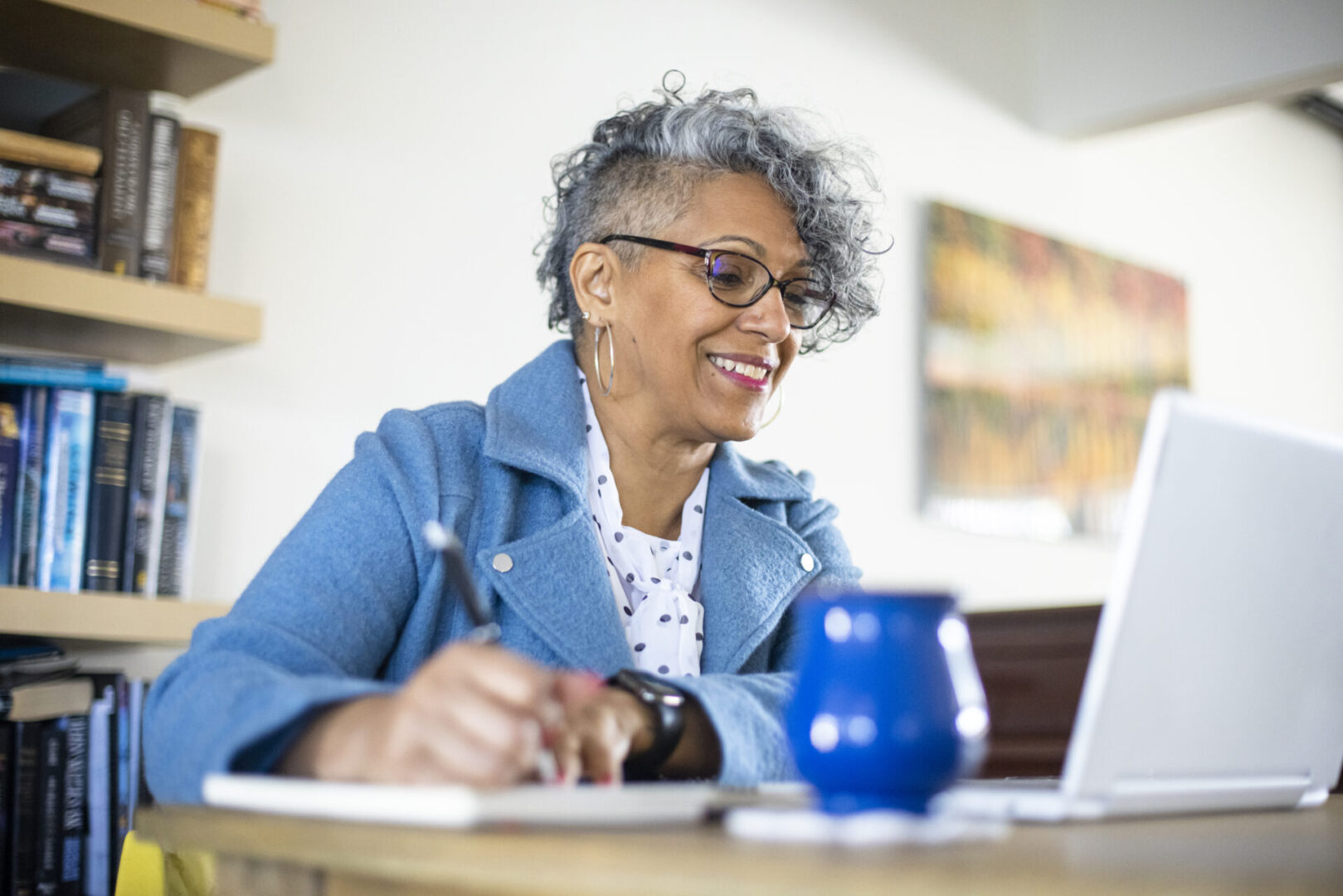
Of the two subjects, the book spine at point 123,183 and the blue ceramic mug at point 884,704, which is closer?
the blue ceramic mug at point 884,704

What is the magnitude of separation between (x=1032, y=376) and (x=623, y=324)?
247cm

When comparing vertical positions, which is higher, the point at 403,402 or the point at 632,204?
the point at 632,204

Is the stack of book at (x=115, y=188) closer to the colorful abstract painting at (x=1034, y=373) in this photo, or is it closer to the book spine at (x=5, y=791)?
the book spine at (x=5, y=791)

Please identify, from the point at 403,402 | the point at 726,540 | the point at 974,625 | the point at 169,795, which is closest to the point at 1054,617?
the point at 974,625

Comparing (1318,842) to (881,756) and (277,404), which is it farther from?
(277,404)

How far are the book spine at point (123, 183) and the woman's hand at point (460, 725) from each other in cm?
130

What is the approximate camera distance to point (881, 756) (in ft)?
2.22

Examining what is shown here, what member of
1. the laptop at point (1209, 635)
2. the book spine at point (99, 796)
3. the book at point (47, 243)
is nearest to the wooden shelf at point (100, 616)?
the book spine at point (99, 796)

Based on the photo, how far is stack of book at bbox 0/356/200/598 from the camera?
5.89 feet

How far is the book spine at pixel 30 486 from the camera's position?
1787 millimetres

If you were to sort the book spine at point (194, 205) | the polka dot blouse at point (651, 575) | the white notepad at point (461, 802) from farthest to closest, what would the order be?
the book spine at point (194, 205), the polka dot blouse at point (651, 575), the white notepad at point (461, 802)

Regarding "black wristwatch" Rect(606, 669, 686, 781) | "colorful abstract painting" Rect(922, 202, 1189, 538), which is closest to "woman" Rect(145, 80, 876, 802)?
"black wristwatch" Rect(606, 669, 686, 781)

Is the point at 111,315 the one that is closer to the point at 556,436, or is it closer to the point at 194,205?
the point at 194,205

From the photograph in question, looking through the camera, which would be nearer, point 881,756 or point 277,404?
point 881,756
